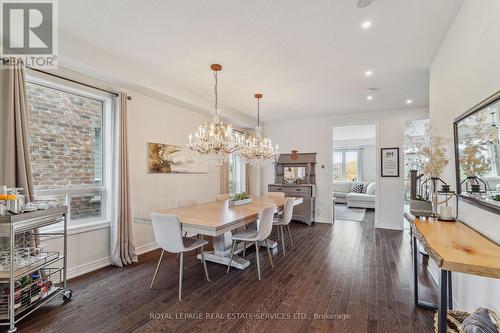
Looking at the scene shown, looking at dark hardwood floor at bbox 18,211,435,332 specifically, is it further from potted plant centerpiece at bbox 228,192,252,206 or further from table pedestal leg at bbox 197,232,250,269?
potted plant centerpiece at bbox 228,192,252,206

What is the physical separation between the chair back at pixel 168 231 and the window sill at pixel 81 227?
4.16 feet

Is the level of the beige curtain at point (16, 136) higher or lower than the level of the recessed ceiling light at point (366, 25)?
lower

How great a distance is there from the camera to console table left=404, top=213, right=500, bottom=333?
1.20 meters

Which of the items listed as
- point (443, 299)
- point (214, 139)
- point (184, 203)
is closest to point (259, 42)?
point (214, 139)

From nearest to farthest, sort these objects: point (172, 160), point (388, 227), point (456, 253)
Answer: point (456, 253) < point (172, 160) < point (388, 227)

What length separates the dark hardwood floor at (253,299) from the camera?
2.04 m

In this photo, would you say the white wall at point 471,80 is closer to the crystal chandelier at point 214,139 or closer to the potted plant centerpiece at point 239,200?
the crystal chandelier at point 214,139

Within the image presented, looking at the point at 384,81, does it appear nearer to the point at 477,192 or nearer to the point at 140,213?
the point at 477,192

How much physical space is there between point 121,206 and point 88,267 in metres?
0.85

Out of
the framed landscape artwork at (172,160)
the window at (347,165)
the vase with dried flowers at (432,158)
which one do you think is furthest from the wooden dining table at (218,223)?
the window at (347,165)

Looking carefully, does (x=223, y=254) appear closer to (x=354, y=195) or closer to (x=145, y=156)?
(x=145, y=156)

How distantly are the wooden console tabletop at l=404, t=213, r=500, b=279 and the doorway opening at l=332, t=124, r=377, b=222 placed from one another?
5.97 m

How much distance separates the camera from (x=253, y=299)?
2453 millimetres

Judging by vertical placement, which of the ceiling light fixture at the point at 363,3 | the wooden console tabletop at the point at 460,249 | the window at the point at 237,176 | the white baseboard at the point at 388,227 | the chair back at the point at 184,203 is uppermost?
the ceiling light fixture at the point at 363,3
